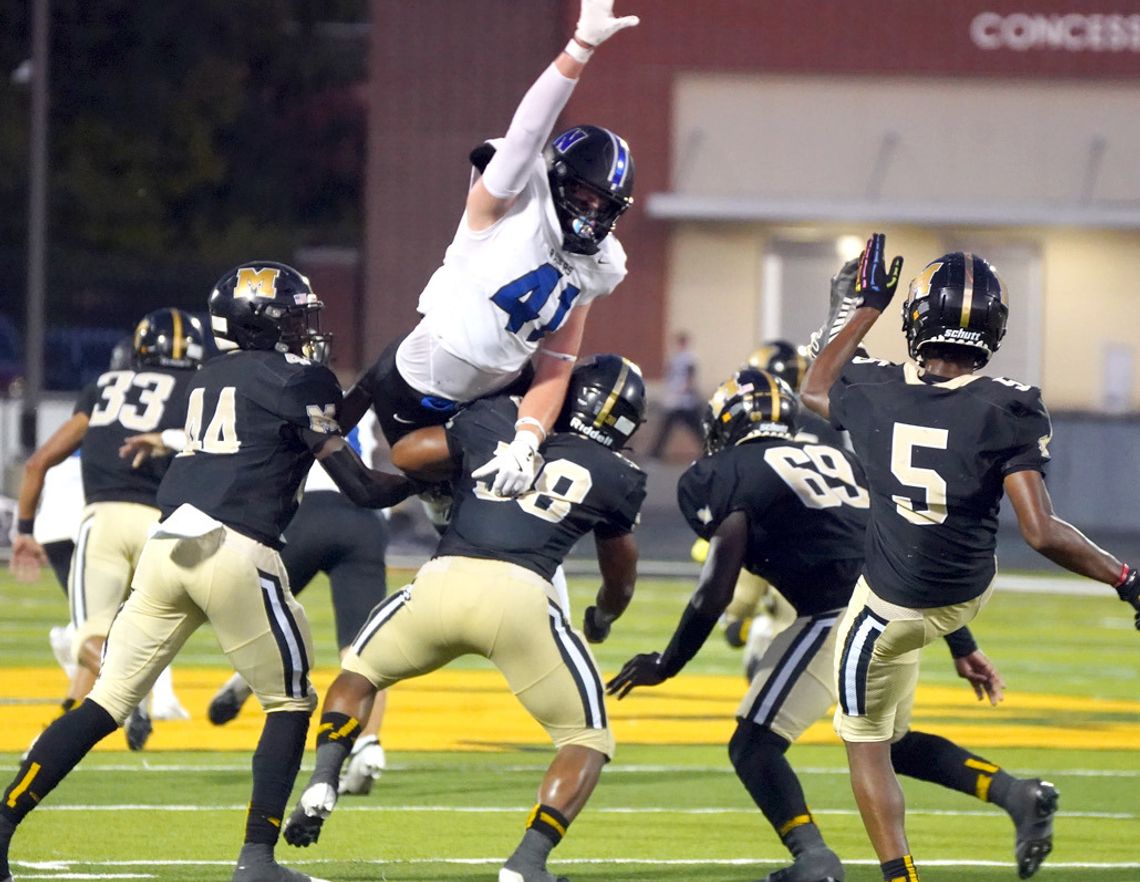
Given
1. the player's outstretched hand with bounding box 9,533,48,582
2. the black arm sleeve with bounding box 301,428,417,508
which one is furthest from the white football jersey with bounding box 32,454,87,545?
the black arm sleeve with bounding box 301,428,417,508

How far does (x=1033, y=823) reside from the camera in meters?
6.07

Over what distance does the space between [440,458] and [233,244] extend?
29083 mm

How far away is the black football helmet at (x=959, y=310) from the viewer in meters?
5.71

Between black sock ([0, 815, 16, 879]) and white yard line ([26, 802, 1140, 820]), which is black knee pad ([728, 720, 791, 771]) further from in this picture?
black sock ([0, 815, 16, 879])

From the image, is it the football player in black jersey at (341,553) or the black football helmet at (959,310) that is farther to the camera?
the football player in black jersey at (341,553)

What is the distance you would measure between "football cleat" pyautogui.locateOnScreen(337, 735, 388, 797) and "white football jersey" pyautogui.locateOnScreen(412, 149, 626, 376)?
1.94 meters

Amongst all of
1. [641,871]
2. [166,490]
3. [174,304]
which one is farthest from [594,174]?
[174,304]

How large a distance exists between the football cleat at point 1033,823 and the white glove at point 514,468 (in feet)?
5.49

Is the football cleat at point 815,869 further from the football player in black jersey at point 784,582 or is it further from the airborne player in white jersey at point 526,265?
the airborne player in white jersey at point 526,265

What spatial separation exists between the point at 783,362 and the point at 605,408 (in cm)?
398

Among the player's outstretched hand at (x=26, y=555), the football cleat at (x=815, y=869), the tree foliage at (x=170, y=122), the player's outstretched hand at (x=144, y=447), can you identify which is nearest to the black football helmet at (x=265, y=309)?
the player's outstretched hand at (x=144, y=447)

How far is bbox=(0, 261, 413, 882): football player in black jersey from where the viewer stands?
20.2 feet

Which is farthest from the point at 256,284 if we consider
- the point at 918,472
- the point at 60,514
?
the point at 60,514

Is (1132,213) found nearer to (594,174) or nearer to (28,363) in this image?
(28,363)
